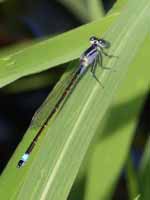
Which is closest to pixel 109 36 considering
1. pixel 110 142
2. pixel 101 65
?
pixel 101 65

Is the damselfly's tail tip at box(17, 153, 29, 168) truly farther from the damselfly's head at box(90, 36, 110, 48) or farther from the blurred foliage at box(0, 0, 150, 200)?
the damselfly's head at box(90, 36, 110, 48)

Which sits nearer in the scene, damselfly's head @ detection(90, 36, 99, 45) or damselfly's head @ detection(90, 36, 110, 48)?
damselfly's head @ detection(90, 36, 110, 48)

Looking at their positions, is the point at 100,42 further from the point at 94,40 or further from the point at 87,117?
the point at 87,117

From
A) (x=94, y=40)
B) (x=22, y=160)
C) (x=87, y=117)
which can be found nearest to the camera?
(x=87, y=117)

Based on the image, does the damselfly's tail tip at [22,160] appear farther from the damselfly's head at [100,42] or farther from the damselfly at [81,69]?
the damselfly's head at [100,42]

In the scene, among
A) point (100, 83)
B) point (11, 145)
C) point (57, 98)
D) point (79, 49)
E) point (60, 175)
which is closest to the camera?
point (60, 175)

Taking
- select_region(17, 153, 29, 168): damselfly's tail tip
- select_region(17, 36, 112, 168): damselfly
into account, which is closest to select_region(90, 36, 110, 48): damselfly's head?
select_region(17, 36, 112, 168): damselfly

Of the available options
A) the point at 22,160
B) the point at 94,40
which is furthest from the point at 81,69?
Answer: the point at 22,160

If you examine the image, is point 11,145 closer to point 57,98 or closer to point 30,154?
point 57,98

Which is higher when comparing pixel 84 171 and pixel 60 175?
pixel 84 171

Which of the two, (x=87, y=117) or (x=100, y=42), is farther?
(x=100, y=42)

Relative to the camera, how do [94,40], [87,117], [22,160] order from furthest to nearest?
[94,40]
[22,160]
[87,117]
